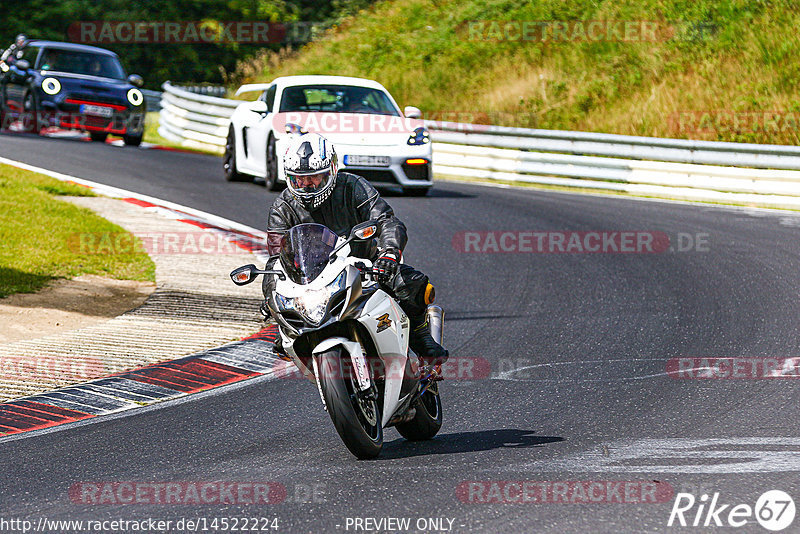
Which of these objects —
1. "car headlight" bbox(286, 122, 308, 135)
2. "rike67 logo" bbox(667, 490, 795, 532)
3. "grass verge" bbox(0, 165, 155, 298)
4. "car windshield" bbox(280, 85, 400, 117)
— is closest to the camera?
"rike67 logo" bbox(667, 490, 795, 532)

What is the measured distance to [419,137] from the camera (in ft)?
53.9

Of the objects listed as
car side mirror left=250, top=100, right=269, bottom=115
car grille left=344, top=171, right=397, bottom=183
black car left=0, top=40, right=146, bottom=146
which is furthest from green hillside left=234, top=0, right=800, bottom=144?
car side mirror left=250, top=100, right=269, bottom=115

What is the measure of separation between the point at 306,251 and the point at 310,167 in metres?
0.60

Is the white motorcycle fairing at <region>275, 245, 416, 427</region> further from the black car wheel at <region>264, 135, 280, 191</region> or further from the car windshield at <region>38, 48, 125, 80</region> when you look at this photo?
the car windshield at <region>38, 48, 125, 80</region>

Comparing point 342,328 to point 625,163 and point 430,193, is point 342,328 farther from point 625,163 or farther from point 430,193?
point 625,163

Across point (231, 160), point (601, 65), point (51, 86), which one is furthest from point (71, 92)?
point (601, 65)

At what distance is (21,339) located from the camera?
915 cm

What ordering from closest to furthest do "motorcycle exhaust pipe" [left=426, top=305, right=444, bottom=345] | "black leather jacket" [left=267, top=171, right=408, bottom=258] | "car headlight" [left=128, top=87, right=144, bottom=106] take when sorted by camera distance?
"black leather jacket" [left=267, top=171, right=408, bottom=258] < "motorcycle exhaust pipe" [left=426, top=305, right=444, bottom=345] < "car headlight" [left=128, top=87, right=144, bottom=106]

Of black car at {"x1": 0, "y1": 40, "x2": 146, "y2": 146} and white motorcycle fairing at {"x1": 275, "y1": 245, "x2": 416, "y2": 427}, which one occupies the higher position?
black car at {"x1": 0, "y1": 40, "x2": 146, "y2": 146}

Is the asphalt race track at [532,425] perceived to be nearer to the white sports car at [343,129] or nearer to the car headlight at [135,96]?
the white sports car at [343,129]

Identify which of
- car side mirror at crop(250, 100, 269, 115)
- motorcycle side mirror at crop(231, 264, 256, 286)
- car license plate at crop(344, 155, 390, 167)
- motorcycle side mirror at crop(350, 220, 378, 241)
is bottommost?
car license plate at crop(344, 155, 390, 167)

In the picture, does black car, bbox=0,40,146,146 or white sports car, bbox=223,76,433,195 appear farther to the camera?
black car, bbox=0,40,146,146

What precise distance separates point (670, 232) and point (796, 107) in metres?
8.38

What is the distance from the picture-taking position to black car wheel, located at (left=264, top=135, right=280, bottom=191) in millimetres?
16516
